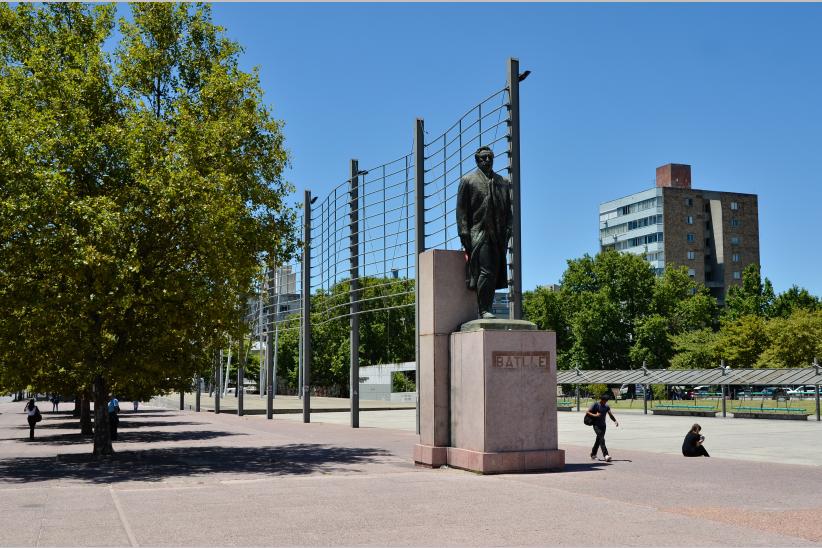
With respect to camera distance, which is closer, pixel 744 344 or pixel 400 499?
pixel 400 499

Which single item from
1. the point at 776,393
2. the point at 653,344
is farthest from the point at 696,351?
the point at 776,393

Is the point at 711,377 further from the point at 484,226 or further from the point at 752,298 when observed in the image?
the point at 752,298

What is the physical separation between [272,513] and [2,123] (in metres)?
11.6

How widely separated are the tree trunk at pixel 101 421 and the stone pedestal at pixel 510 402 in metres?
10.1

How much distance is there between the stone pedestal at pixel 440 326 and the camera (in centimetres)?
1659

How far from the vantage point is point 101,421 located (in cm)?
2112

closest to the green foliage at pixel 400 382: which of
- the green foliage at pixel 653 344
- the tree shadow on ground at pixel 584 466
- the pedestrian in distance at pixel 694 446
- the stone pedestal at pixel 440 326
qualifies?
the green foliage at pixel 653 344

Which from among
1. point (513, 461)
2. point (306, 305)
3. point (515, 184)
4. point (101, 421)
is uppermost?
point (515, 184)

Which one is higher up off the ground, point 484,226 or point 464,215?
point 464,215

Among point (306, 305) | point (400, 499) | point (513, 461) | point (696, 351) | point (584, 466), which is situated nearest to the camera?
point (400, 499)

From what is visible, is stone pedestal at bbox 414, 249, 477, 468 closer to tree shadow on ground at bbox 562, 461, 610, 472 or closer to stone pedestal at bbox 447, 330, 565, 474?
stone pedestal at bbox 447, 330, 565, 474

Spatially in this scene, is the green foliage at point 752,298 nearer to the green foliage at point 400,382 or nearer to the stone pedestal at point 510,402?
the green foliage at point 400,382

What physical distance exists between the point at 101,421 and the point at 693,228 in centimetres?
10134

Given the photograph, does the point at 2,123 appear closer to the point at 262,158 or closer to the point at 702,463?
the point at 262,158
